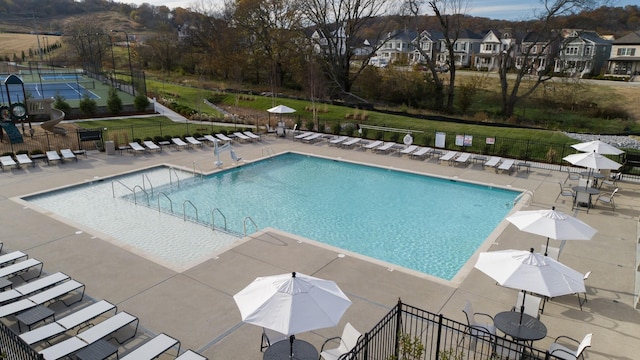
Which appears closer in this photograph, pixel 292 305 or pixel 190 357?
pixel 292 305

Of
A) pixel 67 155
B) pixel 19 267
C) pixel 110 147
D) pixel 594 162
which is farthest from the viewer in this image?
pixel 110 147

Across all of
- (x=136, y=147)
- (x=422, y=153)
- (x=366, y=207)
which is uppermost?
(x=136, y=147)

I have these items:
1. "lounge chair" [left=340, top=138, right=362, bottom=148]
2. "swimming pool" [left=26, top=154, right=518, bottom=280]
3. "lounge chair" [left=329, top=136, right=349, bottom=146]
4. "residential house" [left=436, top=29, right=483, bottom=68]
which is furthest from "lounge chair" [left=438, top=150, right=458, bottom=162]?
"residential house" [left=436, top=29, right=483, bottom=68]

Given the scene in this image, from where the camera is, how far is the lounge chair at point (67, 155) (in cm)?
1869

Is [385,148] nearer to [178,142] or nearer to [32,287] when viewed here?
[178,142]

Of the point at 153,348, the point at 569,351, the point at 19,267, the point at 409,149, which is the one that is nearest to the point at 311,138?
the point at 409,149

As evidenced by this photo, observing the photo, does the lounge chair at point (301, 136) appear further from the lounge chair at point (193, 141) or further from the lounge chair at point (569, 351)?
the lounge chair at point (569, 351)

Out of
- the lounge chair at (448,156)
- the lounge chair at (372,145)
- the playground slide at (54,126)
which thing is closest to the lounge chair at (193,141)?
the playground slide at (54,126)

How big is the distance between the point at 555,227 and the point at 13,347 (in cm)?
959

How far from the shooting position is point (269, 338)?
23.0ft

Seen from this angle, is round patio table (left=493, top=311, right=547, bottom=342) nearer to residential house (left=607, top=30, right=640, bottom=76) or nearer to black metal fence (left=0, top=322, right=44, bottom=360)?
black metal fence (left=0, top=322, right=44, bottom=360)

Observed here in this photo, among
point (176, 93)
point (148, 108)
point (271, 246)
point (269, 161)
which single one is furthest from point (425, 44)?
point (271, 246)

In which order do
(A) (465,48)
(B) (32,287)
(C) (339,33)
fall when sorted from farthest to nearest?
1. (A) (465,48)
2. (C) (339,33)
3. (B) (32,287)

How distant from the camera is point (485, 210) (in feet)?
49.1
